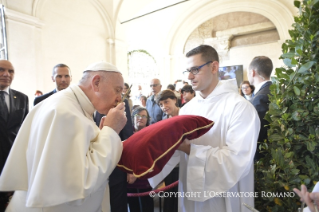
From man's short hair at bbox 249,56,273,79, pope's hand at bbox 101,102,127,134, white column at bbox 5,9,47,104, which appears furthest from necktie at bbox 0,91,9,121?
white column at bbox 5,9,47,104

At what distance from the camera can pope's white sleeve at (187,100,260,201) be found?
4.89ft

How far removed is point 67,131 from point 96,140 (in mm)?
198

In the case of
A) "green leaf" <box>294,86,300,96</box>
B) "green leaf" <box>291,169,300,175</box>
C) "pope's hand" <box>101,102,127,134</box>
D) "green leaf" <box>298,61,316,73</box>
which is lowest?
"green leaf" <box>291,169,300,175</box>

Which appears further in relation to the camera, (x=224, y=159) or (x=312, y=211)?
(x=224, y=159)

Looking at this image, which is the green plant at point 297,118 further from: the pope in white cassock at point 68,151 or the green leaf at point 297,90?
the pope in white cassock at point 68,151

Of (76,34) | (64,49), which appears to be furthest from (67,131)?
(76,34)

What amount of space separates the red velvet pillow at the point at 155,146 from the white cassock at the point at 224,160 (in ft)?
0.79

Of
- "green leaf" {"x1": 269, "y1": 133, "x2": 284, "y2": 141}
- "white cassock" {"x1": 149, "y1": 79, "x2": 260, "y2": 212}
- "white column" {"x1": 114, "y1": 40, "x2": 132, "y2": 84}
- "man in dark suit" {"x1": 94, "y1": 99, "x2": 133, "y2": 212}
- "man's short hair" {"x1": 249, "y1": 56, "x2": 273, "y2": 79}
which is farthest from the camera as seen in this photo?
"white column" {"x1": 114, "y1": 40, "x2": 132, "y2": 84}

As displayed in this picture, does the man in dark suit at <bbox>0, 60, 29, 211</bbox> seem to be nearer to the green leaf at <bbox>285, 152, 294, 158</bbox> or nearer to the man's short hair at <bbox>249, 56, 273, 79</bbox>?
the green leaf at <bbox>285, 152, 294, 158</bbox>

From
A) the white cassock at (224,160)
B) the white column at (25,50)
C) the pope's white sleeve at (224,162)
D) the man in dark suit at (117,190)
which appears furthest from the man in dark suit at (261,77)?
the white column at (25,50)

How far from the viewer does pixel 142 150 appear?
50.3 inches

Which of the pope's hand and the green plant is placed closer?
the pope's hand

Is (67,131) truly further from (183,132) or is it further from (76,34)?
(76,34)

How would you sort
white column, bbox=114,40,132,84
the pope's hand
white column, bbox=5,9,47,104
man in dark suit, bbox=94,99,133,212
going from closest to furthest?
the pope's hand
man in dark suit, bbox=94,99,133,212
white column, bbox=5,9,47,104
white column, bbox=114,40,132,84
